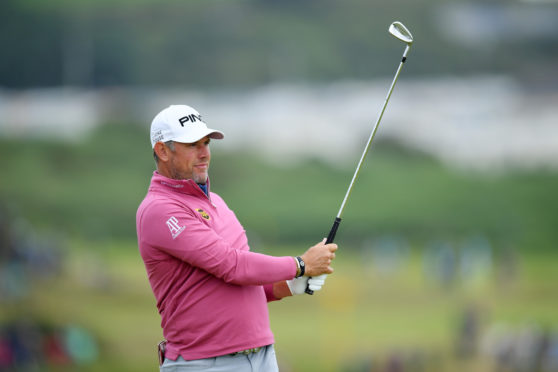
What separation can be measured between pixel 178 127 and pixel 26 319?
511cm

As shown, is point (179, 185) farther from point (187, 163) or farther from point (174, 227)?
point (174, 227)

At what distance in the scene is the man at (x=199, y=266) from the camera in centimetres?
212

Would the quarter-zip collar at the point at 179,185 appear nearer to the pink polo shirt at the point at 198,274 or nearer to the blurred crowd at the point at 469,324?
the pink polo shirt at the point at 198,274

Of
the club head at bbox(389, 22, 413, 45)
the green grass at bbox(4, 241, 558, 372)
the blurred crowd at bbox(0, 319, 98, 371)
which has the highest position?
the club head at bbox(389, 22, 413, 45)

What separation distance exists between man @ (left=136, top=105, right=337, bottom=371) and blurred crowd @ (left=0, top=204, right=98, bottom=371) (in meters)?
4.69

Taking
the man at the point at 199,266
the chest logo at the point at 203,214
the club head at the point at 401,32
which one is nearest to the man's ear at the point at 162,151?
the man at the point at 199,266

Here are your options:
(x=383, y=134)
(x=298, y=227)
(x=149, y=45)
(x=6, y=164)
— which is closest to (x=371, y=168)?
(x=383, y=134)

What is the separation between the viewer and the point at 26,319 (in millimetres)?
6668

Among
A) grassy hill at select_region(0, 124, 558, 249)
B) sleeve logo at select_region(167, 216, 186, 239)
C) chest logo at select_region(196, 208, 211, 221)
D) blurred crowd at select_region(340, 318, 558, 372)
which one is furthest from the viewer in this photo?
grassy hill at select_region(0, 124, 558, 249)

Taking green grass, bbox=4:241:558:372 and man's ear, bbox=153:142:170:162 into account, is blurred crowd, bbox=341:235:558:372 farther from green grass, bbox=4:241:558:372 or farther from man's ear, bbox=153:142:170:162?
man's ear, bbox=153:142:170:162

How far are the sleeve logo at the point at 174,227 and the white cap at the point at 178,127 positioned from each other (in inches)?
10.3

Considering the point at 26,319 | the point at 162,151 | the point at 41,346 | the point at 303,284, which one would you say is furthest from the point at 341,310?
the point at 162,151

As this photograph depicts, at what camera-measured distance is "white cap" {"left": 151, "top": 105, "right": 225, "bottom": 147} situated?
2.22 m

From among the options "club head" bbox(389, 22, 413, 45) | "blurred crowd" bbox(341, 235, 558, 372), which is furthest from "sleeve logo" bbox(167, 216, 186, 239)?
"blurred crowd" bbox(341, 235, 558, 372)
